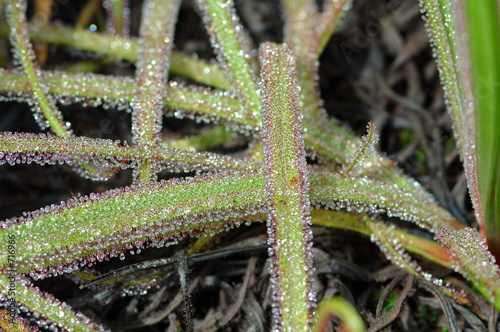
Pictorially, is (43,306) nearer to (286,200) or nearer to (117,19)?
(286,200)

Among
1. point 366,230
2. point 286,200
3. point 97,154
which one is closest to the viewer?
point 286,200

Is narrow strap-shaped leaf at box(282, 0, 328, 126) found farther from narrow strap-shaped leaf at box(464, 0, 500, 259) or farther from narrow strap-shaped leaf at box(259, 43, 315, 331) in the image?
narrow strap-shaped leaf at box(464, 0, 500, 259)

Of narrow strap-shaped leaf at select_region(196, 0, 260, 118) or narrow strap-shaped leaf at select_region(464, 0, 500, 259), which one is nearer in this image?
narrow strap-shaped leaf at select_region(464, 0, 500, 259)

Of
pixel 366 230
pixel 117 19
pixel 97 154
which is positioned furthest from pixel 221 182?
pixel 117 19

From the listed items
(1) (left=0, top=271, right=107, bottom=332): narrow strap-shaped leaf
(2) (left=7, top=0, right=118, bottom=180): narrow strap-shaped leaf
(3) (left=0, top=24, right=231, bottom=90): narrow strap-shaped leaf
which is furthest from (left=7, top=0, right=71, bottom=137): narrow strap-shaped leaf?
(1) (left=0, top=271, right=107, bottom=332): narrow strap-shaped leaf

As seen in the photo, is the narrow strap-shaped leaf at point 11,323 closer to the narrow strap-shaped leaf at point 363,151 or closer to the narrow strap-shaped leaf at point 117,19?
the narrow strap-shaped leaf at point 363,151

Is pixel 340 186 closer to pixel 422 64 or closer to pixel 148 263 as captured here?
pixel 148 263

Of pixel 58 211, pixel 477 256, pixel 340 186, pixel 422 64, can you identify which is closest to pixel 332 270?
pixel 340 186
